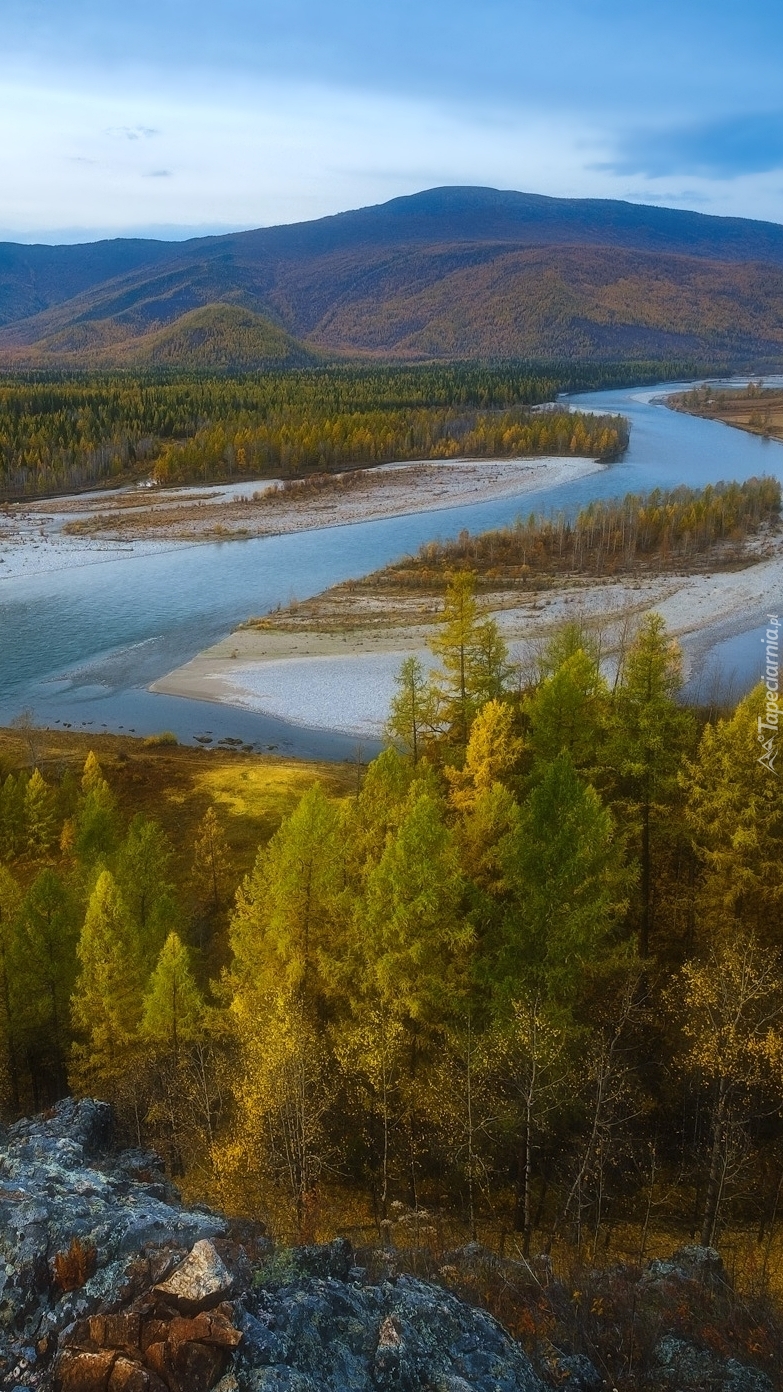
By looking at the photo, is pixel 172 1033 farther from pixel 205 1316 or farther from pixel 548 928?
pixel 205 1316

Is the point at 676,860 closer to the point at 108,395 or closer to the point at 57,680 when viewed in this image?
the point at 57,680

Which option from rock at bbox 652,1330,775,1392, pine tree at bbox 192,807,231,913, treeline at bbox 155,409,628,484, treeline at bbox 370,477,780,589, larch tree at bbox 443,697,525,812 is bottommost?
pine tree at bbox 192,807,231,913

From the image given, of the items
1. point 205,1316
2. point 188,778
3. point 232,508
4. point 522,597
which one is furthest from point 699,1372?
point 232,508

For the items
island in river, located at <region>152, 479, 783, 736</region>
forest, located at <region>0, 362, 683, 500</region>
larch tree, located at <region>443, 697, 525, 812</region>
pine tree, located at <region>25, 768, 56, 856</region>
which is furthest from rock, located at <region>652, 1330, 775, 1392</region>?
forest, located at <region>0, 362, 683, 500</region>

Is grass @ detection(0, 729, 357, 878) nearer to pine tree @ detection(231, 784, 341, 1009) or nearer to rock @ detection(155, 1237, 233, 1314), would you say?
pine tree @ detection(231, 784, 341, 1009)

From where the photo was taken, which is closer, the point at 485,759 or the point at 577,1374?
the point at 577,1374

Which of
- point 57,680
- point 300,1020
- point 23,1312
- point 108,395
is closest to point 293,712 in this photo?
point 57,680
